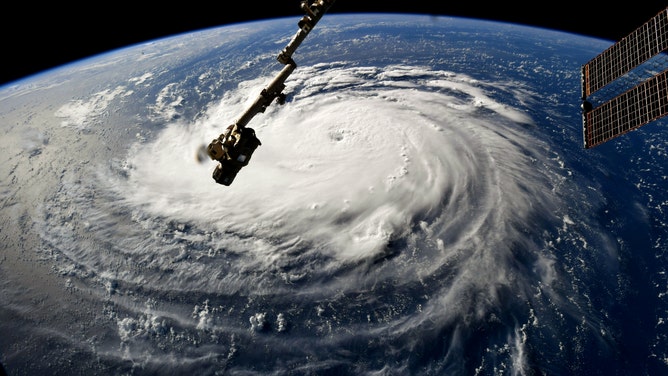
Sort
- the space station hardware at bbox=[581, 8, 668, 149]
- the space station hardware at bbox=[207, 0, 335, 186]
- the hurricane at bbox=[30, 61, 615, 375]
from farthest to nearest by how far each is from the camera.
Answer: the hurricane at bbox=[30, 61, 615, 375] < the space station hardware at bbox=[581, 8, 668, 149] < the space station hardware at bbox=[207, 0, 335, 186]

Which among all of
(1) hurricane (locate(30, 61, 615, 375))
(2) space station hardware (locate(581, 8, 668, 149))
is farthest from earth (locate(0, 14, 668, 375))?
(2) space station hardware (locate(581, 8, 668, 149))

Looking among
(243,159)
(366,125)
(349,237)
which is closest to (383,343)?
(349,237)

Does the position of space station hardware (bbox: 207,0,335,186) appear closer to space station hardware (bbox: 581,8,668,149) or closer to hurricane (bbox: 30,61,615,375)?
hurricane (bbox: 30,61,615,375)

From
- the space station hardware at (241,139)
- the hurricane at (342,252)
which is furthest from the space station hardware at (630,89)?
the space station hardware at (241,139)

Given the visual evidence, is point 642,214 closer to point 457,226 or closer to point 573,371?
point 457,226

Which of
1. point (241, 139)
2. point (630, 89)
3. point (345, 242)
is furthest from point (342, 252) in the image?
point (630, 89)

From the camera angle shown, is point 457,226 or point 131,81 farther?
point 131,81
